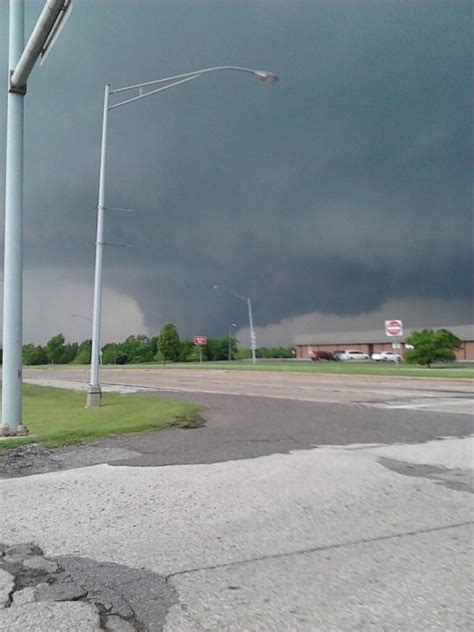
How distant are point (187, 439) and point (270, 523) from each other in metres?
4.63

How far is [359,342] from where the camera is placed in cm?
11619

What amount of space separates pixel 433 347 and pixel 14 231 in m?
46.0

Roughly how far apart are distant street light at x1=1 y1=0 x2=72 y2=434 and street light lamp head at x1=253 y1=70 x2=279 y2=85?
20.1 ft

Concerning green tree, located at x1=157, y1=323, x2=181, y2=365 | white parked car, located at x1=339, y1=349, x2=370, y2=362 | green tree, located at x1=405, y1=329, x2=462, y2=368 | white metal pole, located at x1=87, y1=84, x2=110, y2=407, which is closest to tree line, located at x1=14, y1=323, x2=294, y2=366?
green tree, located at x1=157, y1=323, x2=181, y2=365

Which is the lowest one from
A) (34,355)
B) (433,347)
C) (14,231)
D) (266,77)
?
(34,355)

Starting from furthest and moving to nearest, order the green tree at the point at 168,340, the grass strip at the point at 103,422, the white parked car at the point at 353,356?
the green tree at the point at 168,340 → the white parked car at the point at 353,356 → the grass strip at the point at 103,422

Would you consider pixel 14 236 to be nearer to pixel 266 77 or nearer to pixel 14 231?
pixel 14 231

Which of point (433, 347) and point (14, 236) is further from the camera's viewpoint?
point (433, 347)

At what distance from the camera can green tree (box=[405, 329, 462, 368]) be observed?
50688 mm

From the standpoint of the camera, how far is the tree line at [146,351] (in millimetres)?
100688

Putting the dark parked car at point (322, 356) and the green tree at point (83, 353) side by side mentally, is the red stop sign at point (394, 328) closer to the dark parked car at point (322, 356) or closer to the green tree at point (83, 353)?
the dark parked car at point (322, 356)

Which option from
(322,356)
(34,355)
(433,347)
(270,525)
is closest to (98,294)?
(270,525)

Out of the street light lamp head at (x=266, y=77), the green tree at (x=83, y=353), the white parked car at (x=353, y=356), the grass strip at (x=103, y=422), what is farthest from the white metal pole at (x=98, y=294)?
the green tree at (x=83, y=353)

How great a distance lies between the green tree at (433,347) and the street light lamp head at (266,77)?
4041 cm
